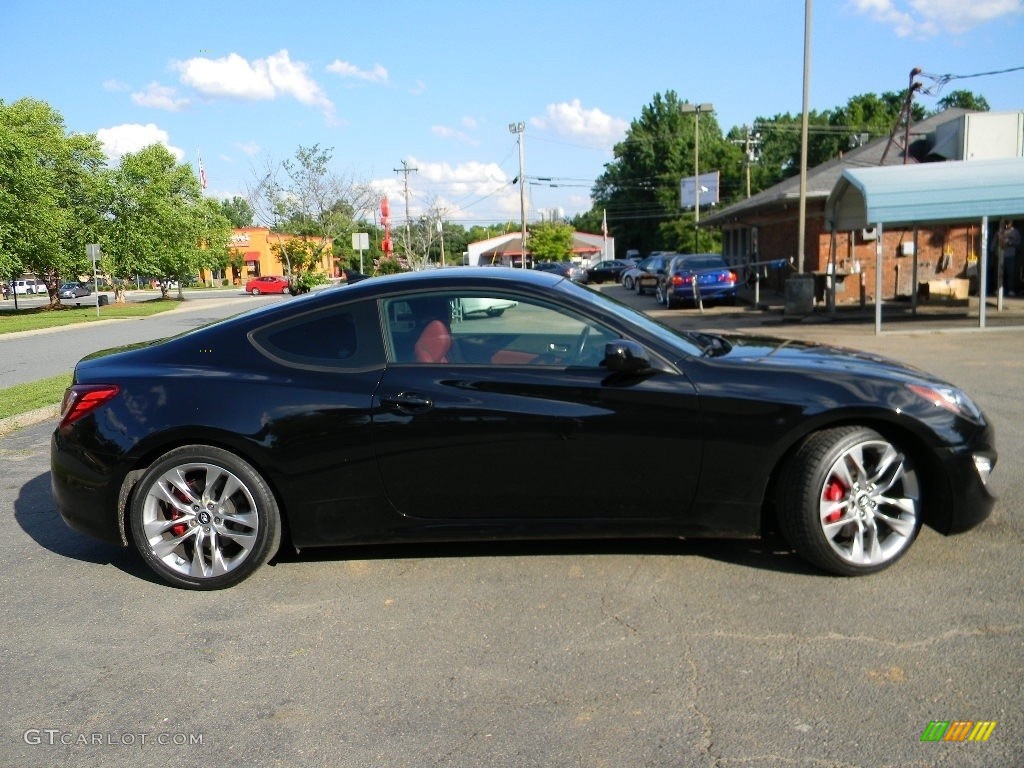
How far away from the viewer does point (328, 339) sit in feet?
14.6

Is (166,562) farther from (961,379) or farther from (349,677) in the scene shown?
(961,379)

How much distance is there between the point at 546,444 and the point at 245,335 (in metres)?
1.65

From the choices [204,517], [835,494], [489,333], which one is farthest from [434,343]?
[835,494]

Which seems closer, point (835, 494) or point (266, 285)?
point (835, 494)

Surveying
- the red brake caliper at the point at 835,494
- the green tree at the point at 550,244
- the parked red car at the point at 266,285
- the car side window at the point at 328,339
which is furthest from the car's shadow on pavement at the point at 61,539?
the green tree at the point at 550,244

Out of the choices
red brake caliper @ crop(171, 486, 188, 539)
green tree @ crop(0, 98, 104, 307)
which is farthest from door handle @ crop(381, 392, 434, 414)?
green tree @ crop(0, 98, 104, 307)

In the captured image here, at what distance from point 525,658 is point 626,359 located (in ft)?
4.68

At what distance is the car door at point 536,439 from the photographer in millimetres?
4152

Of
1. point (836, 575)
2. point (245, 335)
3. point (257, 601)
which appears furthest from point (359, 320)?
point (836, 575)

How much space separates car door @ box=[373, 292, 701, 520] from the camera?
4152 mm

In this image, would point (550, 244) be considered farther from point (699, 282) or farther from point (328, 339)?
point (328, 339)

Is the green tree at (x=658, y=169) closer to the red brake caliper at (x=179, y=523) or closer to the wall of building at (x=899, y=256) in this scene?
the wall of building at (x=899, y=256)

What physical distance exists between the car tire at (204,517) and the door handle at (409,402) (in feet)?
2.49

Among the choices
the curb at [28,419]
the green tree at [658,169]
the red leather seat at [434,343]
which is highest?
the green tree at [658,169]
